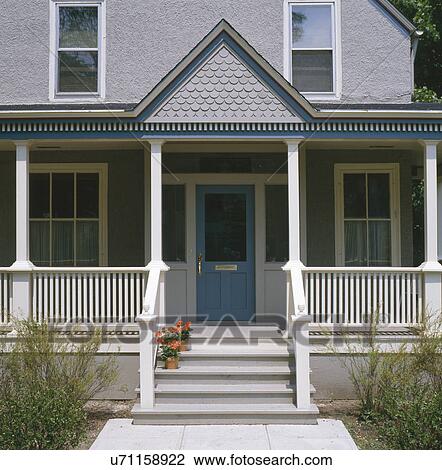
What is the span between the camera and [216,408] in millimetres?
8070

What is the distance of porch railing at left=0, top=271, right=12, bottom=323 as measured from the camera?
930cm

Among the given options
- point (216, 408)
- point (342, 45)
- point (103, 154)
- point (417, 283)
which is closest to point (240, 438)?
point (216, 408)

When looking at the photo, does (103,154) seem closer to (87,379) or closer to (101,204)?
(101,204)

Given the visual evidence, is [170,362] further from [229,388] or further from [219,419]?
[219,419]

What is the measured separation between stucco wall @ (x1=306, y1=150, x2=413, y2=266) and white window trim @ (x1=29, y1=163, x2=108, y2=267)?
361 cm

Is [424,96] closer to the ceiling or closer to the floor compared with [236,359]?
closer to the ceiling

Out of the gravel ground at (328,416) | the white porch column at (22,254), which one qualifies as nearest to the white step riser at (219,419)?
the gravel ground at (328,416)

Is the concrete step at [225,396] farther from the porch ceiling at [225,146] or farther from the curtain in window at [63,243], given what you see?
the porch ceiling at [225,146]

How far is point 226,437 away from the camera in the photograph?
7441 mm

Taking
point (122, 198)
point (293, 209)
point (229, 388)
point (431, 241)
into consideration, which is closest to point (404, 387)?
point (229, 388)

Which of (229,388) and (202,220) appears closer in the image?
(229,388)

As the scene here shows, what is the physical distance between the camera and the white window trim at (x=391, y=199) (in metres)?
11.3

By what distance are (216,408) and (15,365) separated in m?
2.53

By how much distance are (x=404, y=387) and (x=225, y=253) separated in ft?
14.3
